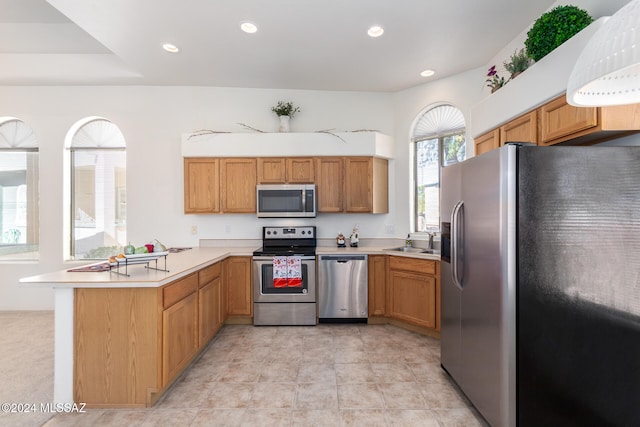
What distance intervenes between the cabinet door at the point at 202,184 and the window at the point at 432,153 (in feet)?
8.84

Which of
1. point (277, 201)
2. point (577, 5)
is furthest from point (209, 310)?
point (577, 5)

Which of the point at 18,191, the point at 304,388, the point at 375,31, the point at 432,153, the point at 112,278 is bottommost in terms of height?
the point at 304,388

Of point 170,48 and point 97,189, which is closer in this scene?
point 170,48

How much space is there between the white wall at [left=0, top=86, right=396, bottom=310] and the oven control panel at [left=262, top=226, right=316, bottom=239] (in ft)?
0.52

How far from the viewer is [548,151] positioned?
1649 millimetres

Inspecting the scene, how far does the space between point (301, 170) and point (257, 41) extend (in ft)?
5.04

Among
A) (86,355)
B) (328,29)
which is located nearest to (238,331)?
(86,355)

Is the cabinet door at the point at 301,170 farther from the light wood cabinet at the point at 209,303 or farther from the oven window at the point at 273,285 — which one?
the light wood cabinet at the point at 209,303

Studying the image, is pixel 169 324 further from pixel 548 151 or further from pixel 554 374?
pixel 548 151

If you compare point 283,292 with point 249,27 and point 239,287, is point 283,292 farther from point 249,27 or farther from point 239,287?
point 249,27

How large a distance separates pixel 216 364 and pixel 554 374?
2.49 m

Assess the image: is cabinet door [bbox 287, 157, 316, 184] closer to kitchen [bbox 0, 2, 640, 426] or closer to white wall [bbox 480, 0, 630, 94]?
kitchen [bbox 0, 2, 640, 426]

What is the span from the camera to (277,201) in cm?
391

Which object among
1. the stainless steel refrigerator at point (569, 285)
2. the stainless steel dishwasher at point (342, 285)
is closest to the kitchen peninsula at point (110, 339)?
the stainless steel dishwasher at point (342, 285)
